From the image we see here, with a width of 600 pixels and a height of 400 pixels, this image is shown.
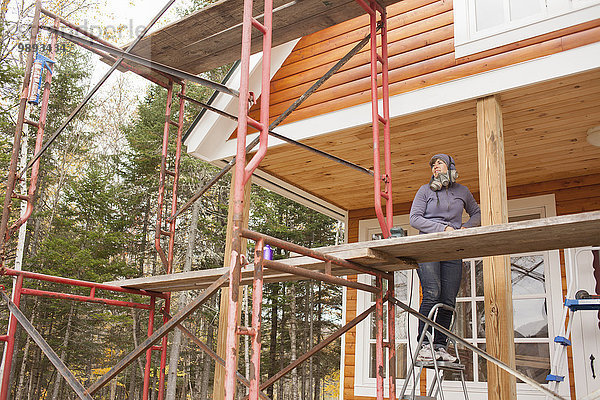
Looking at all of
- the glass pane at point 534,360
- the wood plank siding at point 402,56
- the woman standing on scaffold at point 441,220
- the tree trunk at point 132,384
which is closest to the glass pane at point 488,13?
the wood plank siding at point 402,56

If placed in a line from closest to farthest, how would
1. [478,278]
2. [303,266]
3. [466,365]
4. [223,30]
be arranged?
[303,266] < [223,30] < [466,365] < [478,278]

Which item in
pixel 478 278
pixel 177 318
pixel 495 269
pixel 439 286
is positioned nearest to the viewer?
pixel 177 318

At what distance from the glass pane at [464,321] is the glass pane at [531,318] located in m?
0.54

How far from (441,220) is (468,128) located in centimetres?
136

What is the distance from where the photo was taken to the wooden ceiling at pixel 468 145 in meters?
4.02

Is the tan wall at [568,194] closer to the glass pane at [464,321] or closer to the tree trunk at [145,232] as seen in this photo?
the glass pane at [464,321]

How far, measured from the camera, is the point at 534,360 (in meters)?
5.39

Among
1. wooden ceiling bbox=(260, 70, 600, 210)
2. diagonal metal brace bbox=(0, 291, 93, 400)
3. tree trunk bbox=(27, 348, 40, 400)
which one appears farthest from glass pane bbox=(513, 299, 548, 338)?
tree trunk bbox=(27, 348, 40, 400)

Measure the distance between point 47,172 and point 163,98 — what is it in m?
3.75

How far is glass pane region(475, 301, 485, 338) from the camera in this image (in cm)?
584

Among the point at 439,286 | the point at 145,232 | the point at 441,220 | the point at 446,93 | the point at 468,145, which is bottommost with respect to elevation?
the point at 439,286

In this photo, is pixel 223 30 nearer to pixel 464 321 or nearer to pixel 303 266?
pixel 303 266

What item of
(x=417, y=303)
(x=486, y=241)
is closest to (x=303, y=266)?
(x=486, y=241)

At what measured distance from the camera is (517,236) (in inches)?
92.8
